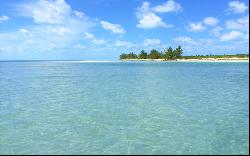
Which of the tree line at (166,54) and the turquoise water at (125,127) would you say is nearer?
the turquoise water at (125,127)

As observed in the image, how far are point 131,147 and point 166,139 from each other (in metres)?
1.69

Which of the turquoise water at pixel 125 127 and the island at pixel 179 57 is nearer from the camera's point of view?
the turquoise water at pixel 125 127

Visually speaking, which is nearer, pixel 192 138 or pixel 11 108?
pixel 192 138

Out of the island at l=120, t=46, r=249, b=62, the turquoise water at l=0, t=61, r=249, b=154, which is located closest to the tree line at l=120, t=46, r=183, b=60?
the island at l=120, t=46, r=249, b=62

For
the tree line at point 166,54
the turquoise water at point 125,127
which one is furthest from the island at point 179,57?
the turquoise water at point 125,127

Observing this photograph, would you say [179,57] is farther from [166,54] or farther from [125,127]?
[125,127]

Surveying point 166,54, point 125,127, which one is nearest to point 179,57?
point 166,54

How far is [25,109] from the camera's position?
19.1m

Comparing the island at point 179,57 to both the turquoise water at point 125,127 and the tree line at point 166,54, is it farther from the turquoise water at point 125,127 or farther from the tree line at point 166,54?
the turquoise water at point 125,127

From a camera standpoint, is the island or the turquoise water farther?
the island

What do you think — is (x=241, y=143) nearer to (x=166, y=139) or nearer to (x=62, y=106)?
(x=166, y=139)

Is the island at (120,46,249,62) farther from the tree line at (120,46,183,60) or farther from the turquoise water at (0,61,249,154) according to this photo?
the turquoise water at (0,61,249,154)

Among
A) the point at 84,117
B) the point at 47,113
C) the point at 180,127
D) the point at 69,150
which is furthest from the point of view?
the point at 47,113

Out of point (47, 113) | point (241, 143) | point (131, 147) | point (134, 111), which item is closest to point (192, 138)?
point (241, 143)
